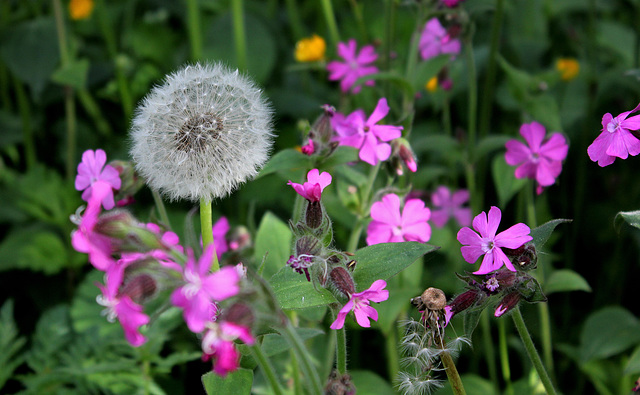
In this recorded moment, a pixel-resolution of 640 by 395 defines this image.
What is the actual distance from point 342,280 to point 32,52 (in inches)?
84.6

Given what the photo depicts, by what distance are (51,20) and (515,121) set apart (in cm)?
213

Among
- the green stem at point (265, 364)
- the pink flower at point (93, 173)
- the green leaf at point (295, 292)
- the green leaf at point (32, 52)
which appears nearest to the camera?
the green stem at point (265, 364)

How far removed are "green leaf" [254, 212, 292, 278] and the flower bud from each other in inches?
26.7

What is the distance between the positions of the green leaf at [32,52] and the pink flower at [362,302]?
1939 millimetres

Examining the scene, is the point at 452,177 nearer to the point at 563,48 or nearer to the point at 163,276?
the point at 563,48

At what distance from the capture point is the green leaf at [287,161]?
1.35 m

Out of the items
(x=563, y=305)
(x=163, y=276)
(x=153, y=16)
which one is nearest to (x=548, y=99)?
(x=563, y=305)

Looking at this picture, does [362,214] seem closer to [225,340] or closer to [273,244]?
[273,244]

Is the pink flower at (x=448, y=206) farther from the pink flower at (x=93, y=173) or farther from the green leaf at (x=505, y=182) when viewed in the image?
the pink flower at (x=93, y=173)

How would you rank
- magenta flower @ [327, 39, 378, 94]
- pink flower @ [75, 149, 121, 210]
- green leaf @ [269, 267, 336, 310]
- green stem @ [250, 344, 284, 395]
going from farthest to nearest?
magenta flower @ [327, 39, 378, 94]
pink flower @ [75, 149, 121, 210]
green leaf @ [269, 267, 336, 310]
green stem @ [250, 344, 284, 395]

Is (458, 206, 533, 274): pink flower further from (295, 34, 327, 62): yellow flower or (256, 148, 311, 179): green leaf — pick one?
(295, 34, 327, 62): yellow flower

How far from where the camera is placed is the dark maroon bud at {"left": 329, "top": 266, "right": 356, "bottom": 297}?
3.42 ft

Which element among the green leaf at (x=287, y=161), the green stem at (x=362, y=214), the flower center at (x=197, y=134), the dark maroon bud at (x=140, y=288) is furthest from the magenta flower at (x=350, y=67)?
the dark maroon bud at (x=140, y=288)

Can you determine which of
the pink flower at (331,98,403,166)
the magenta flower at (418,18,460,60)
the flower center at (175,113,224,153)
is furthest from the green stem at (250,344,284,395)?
the magenta flower at (418,18,460,60)
